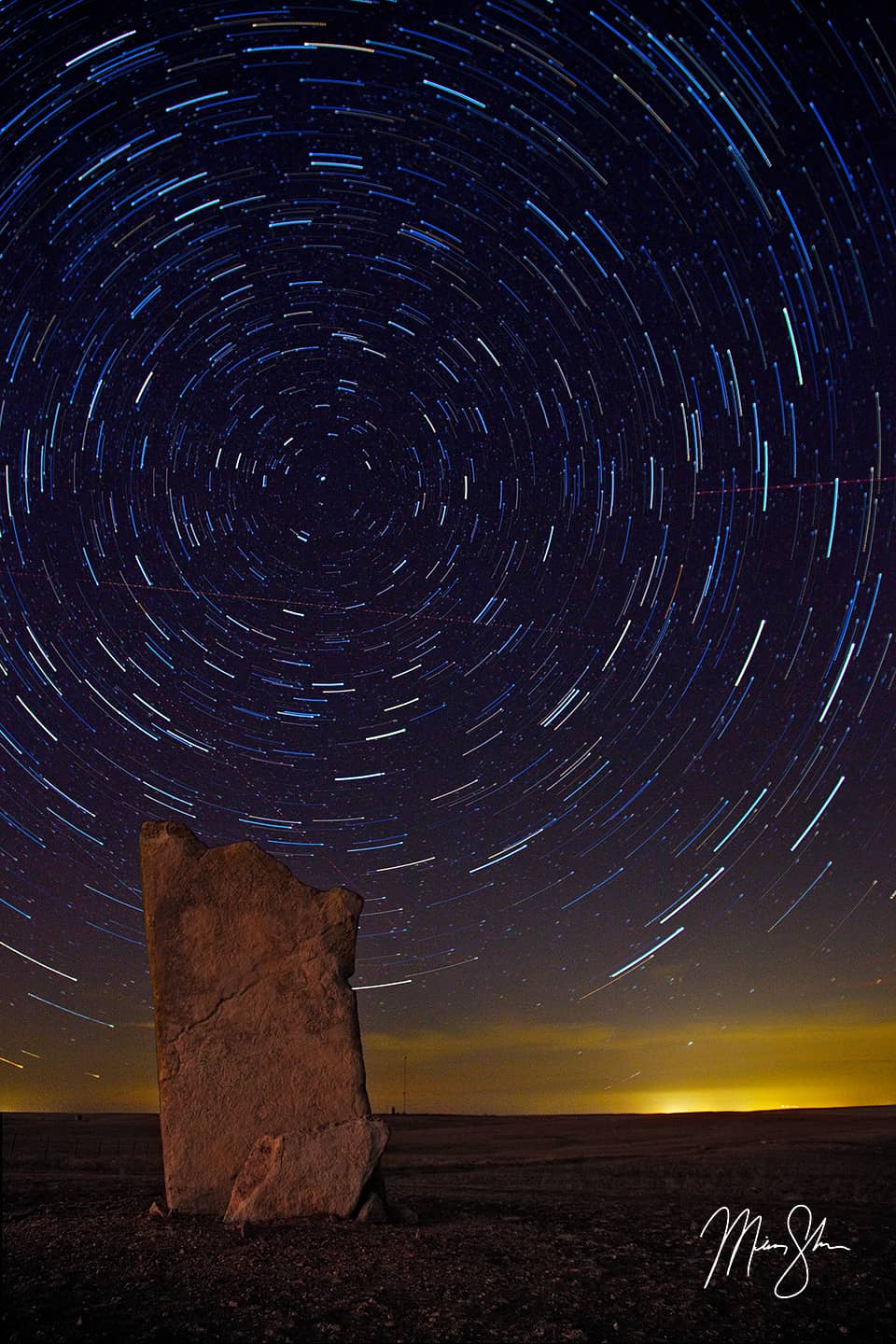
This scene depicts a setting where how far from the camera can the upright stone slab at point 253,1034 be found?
10.4 m

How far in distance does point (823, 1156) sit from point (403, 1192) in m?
9.28

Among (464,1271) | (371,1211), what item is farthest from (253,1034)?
(464,1271)

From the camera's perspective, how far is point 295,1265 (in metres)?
8.18

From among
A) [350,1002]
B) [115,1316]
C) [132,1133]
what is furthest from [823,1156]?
[132,1133]

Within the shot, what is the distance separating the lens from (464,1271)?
8211mm

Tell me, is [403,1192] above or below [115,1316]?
below

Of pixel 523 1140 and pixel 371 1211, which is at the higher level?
pixel 371 1211

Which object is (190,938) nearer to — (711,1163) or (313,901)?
(313,901)
